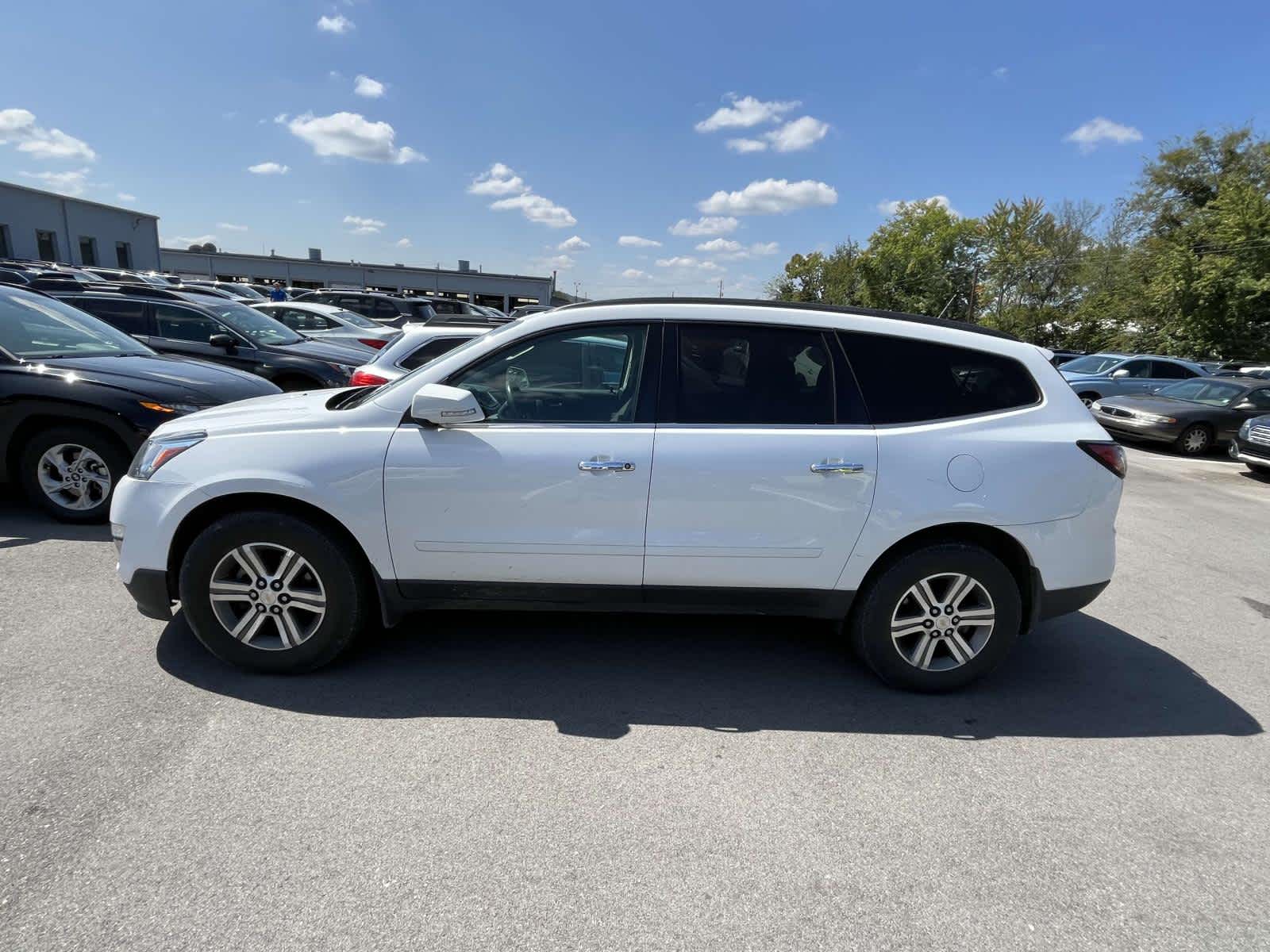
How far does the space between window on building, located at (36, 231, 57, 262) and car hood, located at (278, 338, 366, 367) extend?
47.3 metres

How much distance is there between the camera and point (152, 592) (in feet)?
10.9

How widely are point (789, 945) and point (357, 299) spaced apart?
2413 centimetres

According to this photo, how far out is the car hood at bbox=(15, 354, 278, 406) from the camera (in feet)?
17.6

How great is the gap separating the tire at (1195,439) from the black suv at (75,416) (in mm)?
14368

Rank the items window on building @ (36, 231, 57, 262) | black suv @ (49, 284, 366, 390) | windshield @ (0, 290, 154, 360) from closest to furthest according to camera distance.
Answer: windshield @ (0, 290, 154, 360) < black suv @ (49, 284, 366, 390) < window on building @ (36, 231, 57, 262)

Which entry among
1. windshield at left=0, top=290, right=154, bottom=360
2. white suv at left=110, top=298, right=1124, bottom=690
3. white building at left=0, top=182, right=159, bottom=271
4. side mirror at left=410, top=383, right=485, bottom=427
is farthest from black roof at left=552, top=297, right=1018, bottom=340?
white building at left=0, top=182, right=159, bottom=271

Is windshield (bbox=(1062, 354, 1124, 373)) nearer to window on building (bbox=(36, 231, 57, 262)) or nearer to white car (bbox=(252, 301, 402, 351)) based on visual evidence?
white car (bbox=(252, 301, 402, 351))

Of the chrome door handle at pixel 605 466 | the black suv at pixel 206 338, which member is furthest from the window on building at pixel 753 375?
the black suv at pixel 206 338

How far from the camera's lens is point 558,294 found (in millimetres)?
88062

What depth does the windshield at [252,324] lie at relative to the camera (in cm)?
958

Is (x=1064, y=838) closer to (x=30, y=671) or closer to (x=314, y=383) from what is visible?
(x=30, y=671)

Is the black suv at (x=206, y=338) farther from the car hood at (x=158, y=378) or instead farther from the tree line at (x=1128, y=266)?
the tree line at (x=1128, y=266)

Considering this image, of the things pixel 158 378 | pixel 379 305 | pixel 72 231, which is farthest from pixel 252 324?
pixel 72 231

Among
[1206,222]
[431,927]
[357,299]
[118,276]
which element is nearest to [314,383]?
[431,927]
